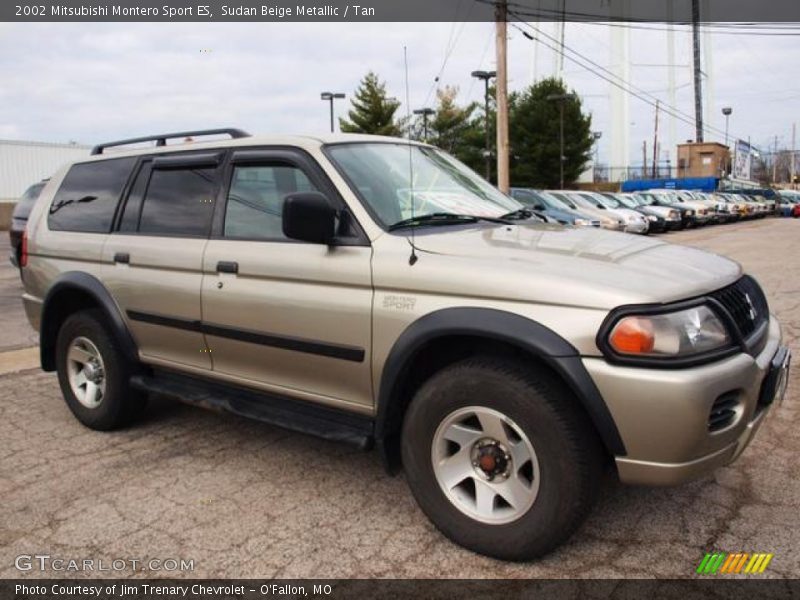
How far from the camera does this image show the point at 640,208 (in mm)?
24219

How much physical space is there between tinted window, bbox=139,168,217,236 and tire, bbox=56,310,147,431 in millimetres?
779

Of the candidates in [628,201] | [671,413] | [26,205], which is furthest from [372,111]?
[671,413]

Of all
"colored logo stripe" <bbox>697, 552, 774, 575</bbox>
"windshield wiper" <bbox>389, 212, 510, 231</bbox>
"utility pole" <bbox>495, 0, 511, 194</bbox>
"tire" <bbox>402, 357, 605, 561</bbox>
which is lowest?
"colored logo stripe" <bbox>697, 552, 774, 575</bbox>

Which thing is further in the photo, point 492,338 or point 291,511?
point 291,511

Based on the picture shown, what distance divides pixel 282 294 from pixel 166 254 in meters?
0.97

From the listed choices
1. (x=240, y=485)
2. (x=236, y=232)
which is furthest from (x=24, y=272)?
(x=240, y=485)

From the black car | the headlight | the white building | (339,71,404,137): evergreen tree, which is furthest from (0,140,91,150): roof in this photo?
the headlight

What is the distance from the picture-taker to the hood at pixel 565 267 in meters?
2.56

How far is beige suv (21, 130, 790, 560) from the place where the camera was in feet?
8.22

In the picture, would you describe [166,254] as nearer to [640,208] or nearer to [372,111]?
[640,208]

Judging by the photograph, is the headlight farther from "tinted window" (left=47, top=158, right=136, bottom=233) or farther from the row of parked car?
the row of parked car

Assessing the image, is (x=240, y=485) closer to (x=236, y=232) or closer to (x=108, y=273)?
(x=236, y=232)

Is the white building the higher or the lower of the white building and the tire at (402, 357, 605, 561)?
the higher

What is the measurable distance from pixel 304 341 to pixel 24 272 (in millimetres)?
2819
